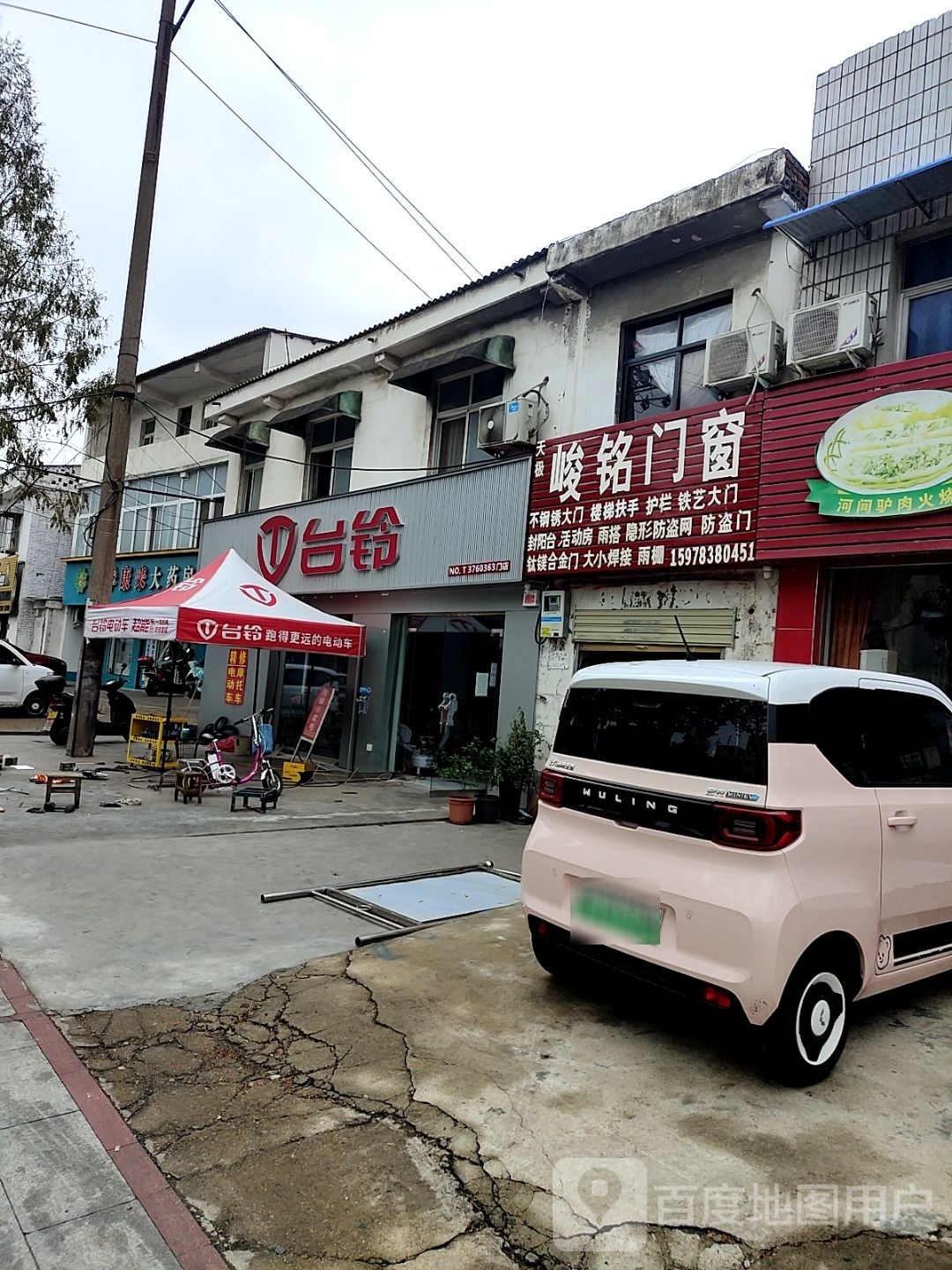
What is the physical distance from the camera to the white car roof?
3654 mm

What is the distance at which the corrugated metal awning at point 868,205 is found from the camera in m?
7.57

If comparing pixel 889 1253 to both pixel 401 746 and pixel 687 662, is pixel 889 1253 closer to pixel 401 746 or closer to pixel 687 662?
pixel 687 662

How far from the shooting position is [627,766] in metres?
3.97

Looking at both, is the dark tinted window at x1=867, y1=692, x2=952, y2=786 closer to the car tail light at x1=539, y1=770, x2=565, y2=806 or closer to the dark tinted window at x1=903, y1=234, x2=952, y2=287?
the car tail light at x1=539, y1=770, x2=565, y2=806

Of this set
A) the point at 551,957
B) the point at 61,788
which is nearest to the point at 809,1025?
the point at 551,957

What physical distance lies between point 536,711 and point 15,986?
756 cm

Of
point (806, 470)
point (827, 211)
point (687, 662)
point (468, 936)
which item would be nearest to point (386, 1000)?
point (468, 936)

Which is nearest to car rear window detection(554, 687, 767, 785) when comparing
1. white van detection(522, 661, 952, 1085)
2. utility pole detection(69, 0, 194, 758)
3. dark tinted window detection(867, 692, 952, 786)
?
white van detection(522, 661, 952, 1085)

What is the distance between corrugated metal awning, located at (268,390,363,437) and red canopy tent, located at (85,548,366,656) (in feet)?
12.8

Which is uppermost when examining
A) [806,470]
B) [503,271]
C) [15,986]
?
[503,271]

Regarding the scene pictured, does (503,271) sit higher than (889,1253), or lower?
higher

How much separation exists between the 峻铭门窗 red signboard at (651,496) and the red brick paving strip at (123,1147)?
733cm

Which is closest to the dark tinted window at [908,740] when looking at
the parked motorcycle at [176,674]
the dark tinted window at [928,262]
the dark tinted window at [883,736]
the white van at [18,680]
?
the dark tinted window at [883,736]

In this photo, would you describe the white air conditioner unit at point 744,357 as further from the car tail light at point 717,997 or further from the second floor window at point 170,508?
the second floor window at point 170,508
